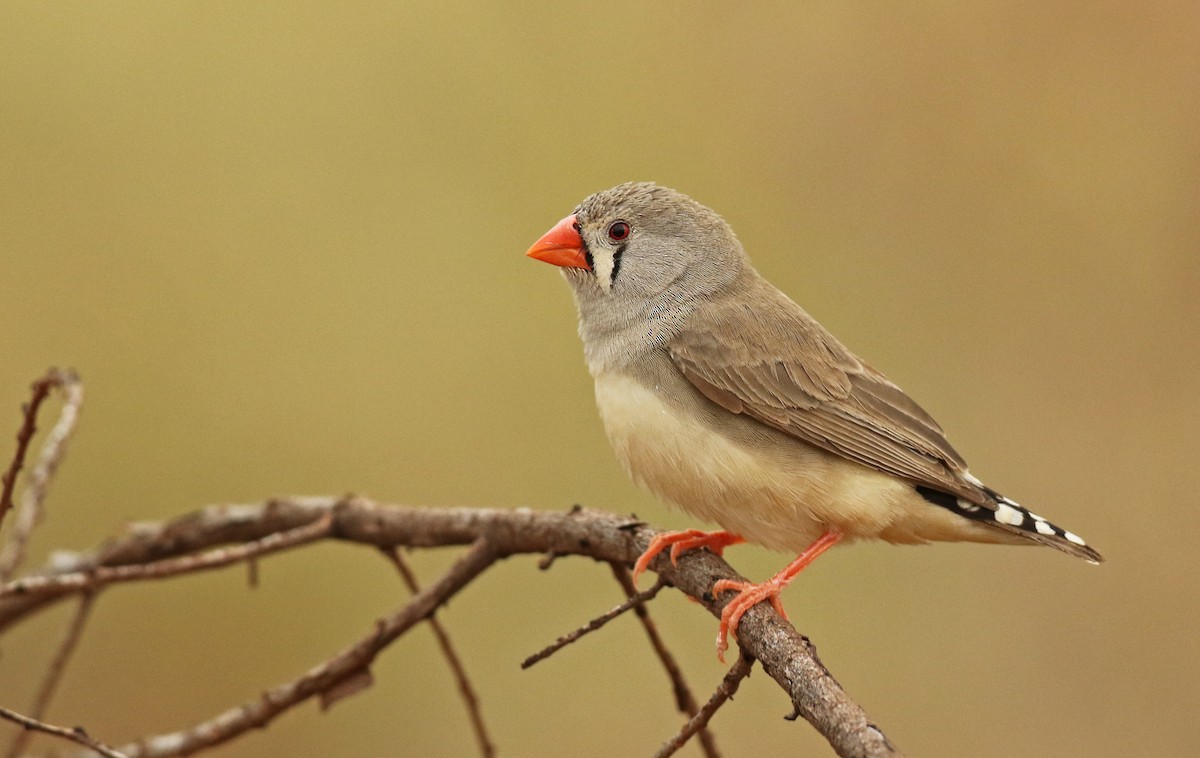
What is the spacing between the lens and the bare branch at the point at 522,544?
75.0 inches

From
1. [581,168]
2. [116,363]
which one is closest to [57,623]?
[116,363]

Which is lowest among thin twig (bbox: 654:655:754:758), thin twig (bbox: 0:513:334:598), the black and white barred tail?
thin twig (bbox: 654:655:754:758)

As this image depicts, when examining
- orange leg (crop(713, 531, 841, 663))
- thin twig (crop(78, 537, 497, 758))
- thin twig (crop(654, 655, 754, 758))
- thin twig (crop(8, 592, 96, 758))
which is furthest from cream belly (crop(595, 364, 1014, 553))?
thin twig (crop(8, 592, 96, 758))

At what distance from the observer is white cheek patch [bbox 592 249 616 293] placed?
3264 mm

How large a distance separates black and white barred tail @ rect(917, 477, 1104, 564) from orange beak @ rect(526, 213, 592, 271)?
1130 millimetres

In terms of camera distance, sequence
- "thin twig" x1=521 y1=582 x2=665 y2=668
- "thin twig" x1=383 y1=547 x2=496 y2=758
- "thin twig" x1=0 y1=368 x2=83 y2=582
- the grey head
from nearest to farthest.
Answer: "thin twig" x1=521 y1=582 x2=665 y2=668 → "thin twig" x1=0 y1=368 x2=83 y2=582 → "thin twig" x1=383 y1=547 x2=496 y2=758 → the grey head

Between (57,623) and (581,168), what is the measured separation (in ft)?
9.17

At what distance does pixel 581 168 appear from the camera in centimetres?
468

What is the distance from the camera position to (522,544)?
287 cm

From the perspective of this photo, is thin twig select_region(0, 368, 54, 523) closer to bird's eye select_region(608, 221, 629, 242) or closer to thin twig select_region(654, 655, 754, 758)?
thin twig select_region(654, 655, 754, 758)

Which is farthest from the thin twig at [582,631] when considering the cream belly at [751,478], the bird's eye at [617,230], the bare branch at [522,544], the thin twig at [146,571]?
the bird's eye at [617,230]

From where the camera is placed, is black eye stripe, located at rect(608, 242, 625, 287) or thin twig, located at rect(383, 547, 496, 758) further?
black eye stripe, located at rect(608, 242, 625, 287)

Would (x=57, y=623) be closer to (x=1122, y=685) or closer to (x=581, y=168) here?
(x=581, y=168)

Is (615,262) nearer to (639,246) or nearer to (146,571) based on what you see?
(639,246)
